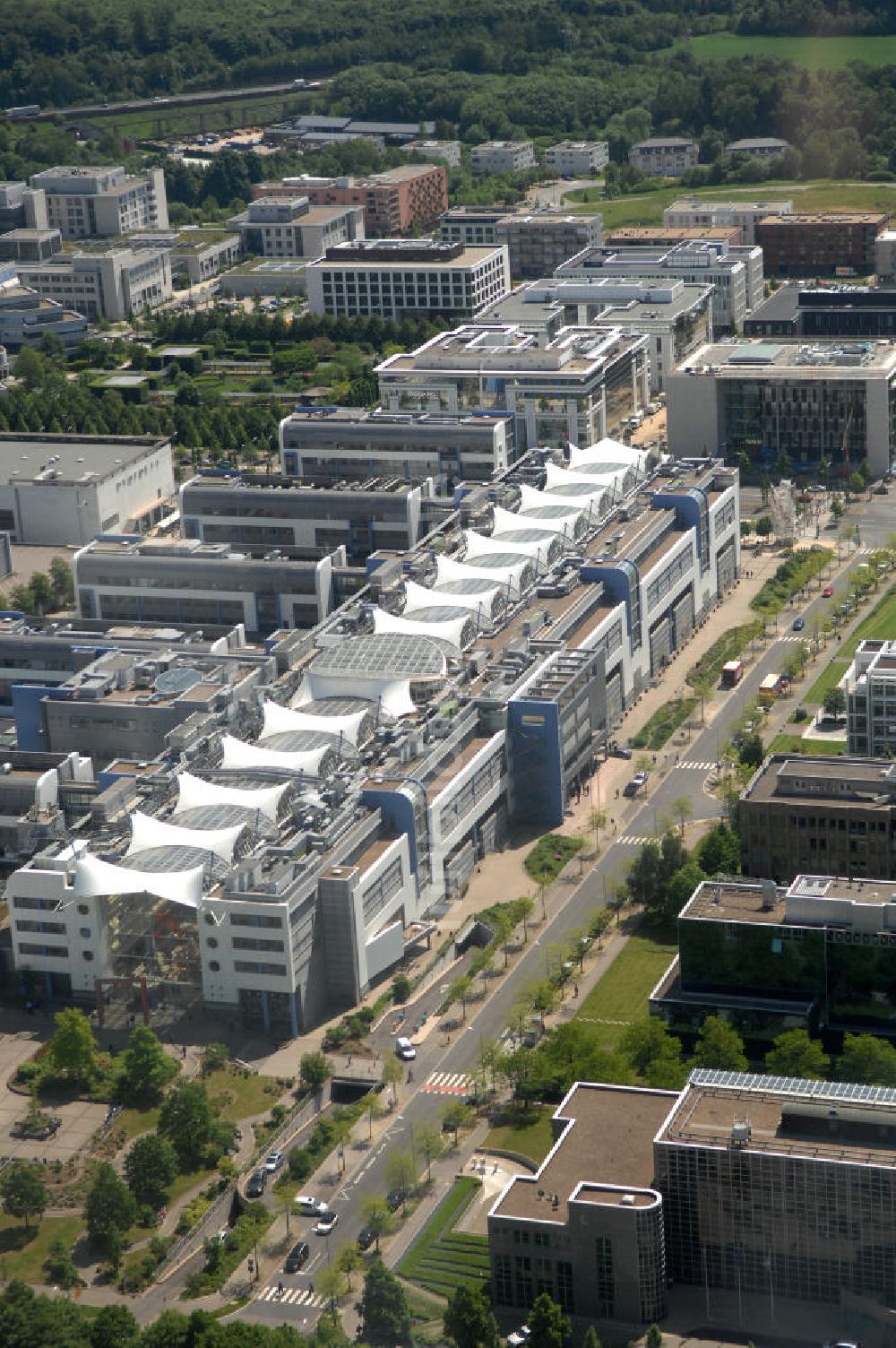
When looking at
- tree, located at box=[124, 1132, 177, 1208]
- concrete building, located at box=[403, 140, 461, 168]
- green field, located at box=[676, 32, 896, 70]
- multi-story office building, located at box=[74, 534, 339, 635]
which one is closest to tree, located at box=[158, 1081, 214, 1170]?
tree, located at box=[124, 1132, 177, 1208]

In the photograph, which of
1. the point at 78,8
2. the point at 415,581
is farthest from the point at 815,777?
the point at 78,8

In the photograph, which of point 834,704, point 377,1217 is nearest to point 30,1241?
point 377,1217

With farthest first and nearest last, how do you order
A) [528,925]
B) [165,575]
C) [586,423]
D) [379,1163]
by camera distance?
[586,423] < [165,575] < [528,925] < [379,1163]

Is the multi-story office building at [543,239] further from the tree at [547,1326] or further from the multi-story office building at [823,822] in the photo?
the tree at [547,1326]

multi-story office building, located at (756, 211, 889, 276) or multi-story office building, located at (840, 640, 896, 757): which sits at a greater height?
multi-story office building, located at (756, 211, 889, 276)

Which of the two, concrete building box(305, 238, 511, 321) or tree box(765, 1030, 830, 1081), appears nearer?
tree box(765, 1030, 830, 1081)

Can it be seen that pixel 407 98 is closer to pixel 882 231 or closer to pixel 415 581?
pixel 882 231

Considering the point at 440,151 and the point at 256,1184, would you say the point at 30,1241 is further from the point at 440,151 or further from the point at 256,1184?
the point at 440,151

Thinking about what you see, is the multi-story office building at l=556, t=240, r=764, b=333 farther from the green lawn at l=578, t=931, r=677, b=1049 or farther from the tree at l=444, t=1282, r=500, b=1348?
the tree at l=444, t=1282, r=500, b=1348
